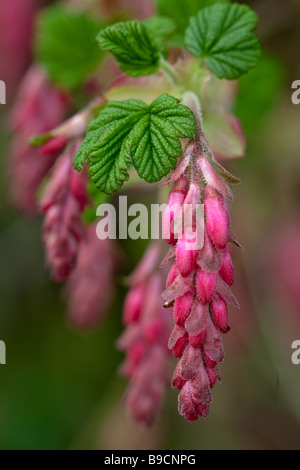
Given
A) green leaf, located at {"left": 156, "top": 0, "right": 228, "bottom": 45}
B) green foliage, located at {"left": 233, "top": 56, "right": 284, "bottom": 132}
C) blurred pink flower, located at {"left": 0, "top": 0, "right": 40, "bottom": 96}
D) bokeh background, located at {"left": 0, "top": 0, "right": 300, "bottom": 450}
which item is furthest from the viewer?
blurred pink flower, located at {"left": 0, "top": 0, "right": 40, "bottom": 96}

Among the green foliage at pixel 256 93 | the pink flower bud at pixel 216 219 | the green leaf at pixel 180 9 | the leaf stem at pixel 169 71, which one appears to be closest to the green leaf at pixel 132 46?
the leaf stem at pixel 169 71

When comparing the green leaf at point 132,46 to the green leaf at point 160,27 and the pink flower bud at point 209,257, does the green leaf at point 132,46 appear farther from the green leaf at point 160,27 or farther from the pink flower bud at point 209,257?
the pink flower bud at point 209,257

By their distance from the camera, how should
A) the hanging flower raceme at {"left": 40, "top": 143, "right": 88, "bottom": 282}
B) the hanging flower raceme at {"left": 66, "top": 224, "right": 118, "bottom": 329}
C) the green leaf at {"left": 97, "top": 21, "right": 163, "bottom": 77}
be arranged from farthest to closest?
the hanging flower raceme at {"left": 66, "top": 224, "right": 118, "bottom": 329} → the hanging flower raceme at {"left": 40, "top": 143, "right": 88, "bottom": 282} → the green leaf at {"left": 97, "top": 21, "right": 163, "bottom": 77}

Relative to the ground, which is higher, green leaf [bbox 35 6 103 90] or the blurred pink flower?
the blurred pink flower

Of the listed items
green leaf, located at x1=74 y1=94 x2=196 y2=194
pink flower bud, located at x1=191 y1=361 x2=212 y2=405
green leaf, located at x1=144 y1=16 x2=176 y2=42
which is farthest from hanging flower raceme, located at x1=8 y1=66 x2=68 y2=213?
pink flower bud, located at x1=191 y1=361 x2=212 y2=405

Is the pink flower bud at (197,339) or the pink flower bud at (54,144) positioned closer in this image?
the pink flower bud at (197,339)

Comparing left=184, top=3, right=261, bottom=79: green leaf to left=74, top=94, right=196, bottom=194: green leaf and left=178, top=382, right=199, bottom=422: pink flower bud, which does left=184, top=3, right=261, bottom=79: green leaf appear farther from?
left=178, top=382, right=199, bottom=422: pink flower bud

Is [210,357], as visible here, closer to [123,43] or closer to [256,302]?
[123,43]
